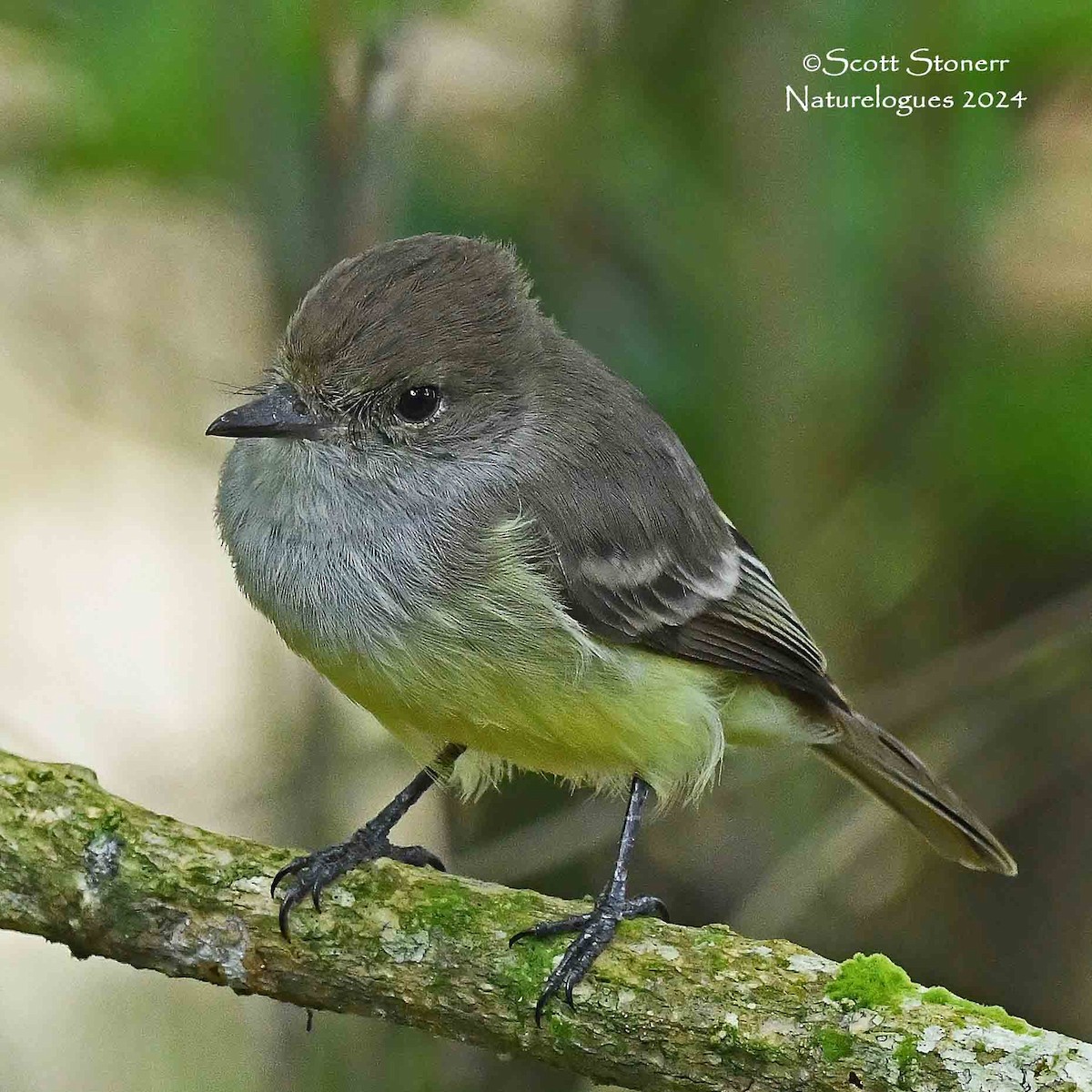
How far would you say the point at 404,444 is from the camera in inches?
139

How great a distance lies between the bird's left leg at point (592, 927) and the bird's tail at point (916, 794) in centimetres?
80

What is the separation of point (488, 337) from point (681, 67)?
4.86 ft

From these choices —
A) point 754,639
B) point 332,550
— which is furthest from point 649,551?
point 332,550

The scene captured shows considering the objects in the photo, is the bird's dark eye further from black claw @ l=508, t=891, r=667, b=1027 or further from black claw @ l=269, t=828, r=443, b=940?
black claw @ l=508, t=891, r=667, b=1027

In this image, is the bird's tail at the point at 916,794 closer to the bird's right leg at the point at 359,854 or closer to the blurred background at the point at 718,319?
the blurred background at the point at 718,319

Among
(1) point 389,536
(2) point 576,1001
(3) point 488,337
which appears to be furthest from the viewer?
(3) point 488,337

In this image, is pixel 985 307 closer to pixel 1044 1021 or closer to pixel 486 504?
pixel 486 504

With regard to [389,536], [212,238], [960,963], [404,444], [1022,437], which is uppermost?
[212,238]

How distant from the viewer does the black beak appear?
3.26 metres

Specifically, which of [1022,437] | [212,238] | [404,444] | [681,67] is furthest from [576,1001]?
[212,238]

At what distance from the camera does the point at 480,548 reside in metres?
3.43

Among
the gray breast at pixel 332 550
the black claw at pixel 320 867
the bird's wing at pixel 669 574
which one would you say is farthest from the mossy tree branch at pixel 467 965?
the bird's wing at pixel 669 574

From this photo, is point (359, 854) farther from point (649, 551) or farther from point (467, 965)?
point (649, 551)

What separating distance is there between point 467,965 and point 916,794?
1565 millimetres
